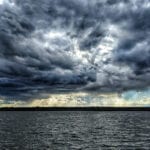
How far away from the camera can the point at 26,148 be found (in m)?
58.8

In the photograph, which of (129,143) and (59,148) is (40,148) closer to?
(59,148)

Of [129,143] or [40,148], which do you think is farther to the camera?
[129,143]

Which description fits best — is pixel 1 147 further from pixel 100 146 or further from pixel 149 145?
pixel 149 145

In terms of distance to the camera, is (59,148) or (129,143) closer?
(59,148)

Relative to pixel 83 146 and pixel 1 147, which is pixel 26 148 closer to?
pixel 1 147

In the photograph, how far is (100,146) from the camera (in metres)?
61.3

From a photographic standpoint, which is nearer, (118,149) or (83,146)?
(118,149)

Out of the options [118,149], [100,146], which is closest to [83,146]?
[100,146]

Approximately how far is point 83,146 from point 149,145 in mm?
12785

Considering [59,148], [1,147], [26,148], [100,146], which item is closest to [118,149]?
[100,146]

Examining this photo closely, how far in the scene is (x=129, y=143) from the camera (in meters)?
64.9

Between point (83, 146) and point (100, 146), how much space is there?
10.8ft

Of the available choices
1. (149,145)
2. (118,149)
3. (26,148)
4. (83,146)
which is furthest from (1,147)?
(149,145)

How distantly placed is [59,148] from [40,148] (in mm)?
3528
